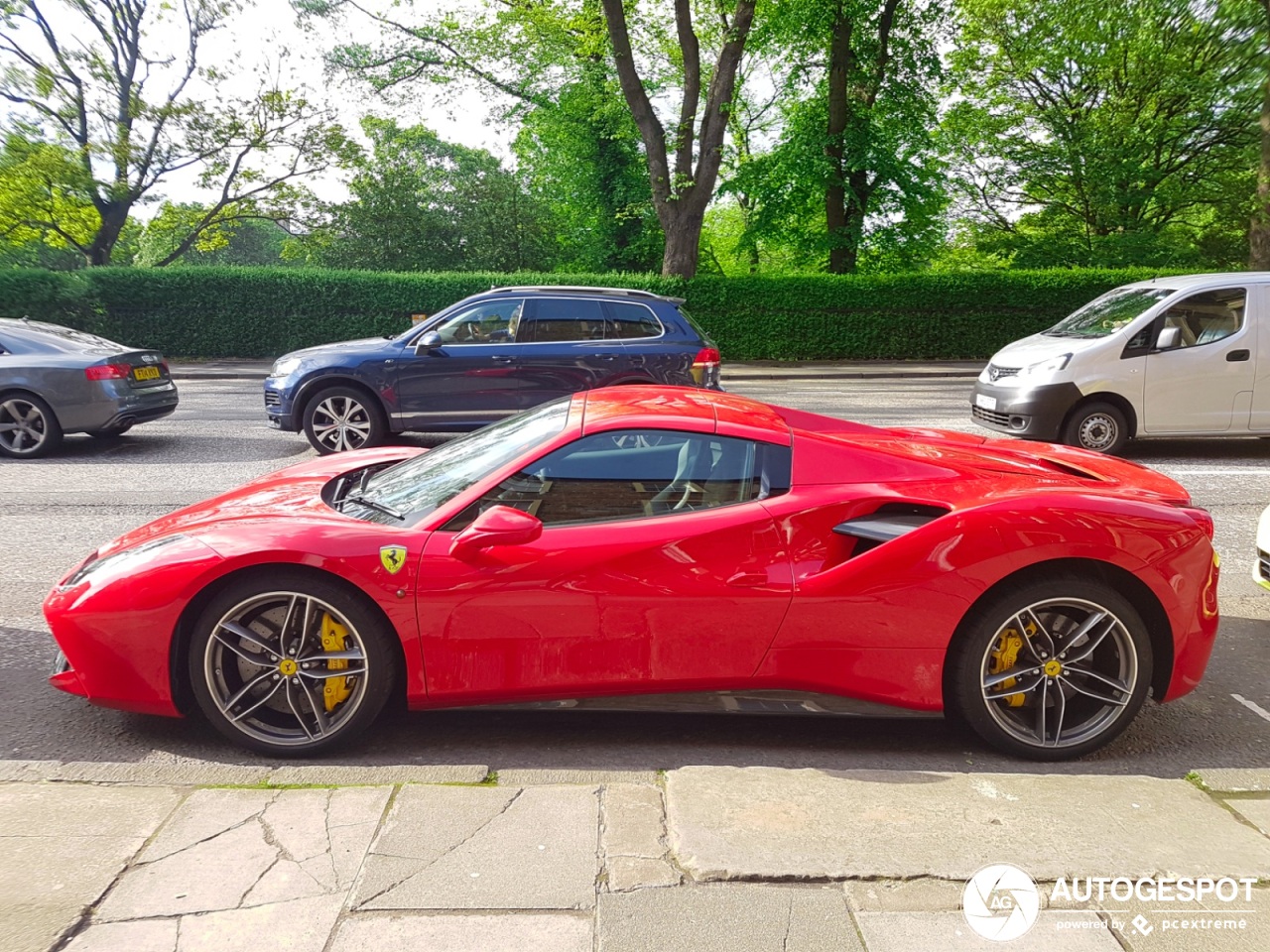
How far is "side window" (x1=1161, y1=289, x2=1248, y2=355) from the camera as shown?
370 inches

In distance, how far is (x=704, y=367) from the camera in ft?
32.7

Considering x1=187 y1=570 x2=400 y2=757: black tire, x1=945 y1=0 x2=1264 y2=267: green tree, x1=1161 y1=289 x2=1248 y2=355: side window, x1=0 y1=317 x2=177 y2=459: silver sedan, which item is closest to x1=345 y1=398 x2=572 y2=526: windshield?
x1=187 y1=570 x2=400 y2=757: black tire

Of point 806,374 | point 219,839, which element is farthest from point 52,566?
point 806,374

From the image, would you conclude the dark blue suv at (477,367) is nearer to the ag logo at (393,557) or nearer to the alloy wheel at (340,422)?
the alloy wheel at (340,422)

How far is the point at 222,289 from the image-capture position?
837 inches

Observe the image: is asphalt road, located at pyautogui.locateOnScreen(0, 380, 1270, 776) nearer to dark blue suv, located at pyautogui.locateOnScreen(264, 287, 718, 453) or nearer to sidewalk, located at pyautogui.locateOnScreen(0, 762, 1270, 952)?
sidewalk, located at pyautogui.locateOnScreen(0, 762, 1270, 952)

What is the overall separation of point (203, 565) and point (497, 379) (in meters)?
6.69

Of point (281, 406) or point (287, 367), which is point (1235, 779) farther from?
point (287, 367)

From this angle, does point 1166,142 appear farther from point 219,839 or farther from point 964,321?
point 219,839

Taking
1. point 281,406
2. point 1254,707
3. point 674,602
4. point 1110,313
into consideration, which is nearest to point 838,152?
point 1110,313

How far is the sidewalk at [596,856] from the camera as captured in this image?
2453 mm

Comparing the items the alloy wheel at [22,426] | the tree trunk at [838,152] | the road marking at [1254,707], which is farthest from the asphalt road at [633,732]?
the tree trunk at [838,152]

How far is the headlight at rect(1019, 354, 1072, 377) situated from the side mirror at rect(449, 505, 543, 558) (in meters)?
7.67

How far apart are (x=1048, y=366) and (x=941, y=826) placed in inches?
301
